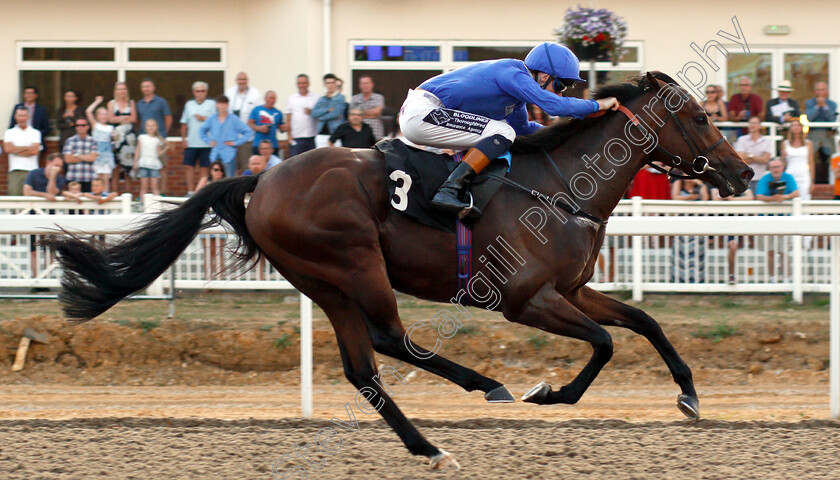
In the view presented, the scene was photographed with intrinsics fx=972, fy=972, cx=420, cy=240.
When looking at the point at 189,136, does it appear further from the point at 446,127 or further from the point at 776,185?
the point at 446,127

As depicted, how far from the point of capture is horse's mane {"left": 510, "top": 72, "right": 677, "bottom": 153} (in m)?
4.48

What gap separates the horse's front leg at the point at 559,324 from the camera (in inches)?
164

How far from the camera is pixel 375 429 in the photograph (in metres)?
4.98

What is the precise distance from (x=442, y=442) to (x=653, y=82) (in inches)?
77.3

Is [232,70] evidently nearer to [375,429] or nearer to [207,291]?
[207,291]

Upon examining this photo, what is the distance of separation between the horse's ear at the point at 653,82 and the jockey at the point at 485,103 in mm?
196

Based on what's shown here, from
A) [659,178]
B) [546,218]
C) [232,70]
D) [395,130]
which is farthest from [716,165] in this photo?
[232,70]

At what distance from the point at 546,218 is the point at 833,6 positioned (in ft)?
26.9

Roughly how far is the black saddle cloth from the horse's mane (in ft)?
0.76

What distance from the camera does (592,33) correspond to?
881 centimetres

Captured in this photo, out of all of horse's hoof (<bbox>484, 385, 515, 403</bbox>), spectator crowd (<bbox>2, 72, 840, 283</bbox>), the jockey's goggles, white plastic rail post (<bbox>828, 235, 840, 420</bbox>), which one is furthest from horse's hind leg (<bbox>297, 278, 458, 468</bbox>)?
spectator crowd (<bbox>2, 72, 840, 283</bbox>)

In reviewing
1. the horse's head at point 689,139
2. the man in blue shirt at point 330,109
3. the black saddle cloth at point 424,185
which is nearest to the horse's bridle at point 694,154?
Result: the horse's head at point 689,139

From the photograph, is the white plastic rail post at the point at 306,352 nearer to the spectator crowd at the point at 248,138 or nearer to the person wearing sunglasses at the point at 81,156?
the spectator crowd at the point at 248,138

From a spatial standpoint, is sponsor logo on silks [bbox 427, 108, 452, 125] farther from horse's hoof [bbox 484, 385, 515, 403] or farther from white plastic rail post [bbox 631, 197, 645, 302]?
white plastic rail post [bbox 631, 197, 645, 302]
